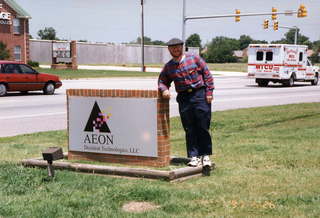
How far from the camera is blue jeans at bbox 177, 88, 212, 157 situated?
6938 millimetres

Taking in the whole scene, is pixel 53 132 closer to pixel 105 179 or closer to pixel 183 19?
pixel 105 179

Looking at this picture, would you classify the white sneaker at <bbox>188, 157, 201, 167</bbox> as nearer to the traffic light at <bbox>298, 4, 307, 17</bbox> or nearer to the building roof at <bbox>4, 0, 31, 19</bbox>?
the traffic light at <bbox>298, 4, 307, 17</bbox>

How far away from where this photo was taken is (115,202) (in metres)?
5.49

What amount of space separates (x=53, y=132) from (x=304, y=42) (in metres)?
148

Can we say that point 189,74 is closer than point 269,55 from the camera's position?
Yes

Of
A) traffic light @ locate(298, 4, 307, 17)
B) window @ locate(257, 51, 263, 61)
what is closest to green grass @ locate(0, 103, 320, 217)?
window @ locate(257, 51, 263, 61)

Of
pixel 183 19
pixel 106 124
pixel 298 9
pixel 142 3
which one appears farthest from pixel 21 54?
pixel 106 124

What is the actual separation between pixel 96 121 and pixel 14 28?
155 feet

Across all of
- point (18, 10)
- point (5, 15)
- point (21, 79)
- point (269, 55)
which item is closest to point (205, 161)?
point (21, 79)

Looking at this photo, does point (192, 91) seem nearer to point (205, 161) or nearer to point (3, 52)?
point (205, 161)

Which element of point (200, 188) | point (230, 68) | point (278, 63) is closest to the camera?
point (200, 188)

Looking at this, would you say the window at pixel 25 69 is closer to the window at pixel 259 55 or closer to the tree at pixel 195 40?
the window at pixel 259 55

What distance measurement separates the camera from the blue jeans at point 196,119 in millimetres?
6938

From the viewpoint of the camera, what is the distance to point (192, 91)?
22.7ft
